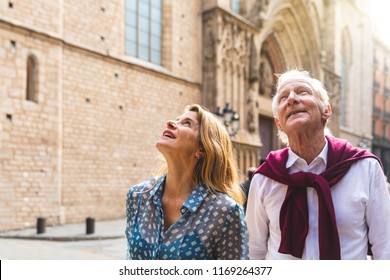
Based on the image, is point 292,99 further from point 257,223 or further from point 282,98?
point 257,223

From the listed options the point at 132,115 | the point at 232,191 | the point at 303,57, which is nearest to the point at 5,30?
the point at 132,115

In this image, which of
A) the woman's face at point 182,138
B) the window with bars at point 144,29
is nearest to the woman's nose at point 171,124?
the woman's face at point 182,138

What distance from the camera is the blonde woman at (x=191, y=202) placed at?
1.80 m

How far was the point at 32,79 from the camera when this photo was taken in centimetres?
1074

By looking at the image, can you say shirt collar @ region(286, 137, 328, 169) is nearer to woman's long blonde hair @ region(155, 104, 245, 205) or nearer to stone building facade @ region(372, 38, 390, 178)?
woman's long blonde hair @ region(155, 104, 245, 205)

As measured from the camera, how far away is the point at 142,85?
13.5 metres

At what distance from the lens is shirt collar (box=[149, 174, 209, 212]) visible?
6.06 feet

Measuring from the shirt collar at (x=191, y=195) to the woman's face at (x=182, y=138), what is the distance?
0.52ft

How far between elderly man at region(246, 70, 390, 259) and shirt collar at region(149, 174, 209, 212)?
258mm

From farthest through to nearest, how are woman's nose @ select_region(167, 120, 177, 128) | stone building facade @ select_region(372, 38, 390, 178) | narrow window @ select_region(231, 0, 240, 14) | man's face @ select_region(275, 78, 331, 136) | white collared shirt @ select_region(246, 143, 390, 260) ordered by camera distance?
1. stone building facade @ select_region(372, 38, 390, 178)
2. narrow window @ select_region(231, 0, 240, 14)
3. woman's nose @ select_region(167, 120, 177, 128)
4. man's face @ select_region(275, 78, 331, 136)
5. white collared shirt @ select_region(246, 143, 390, 260)

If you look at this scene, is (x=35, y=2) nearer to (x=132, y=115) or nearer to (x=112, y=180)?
(x=132, y=115)

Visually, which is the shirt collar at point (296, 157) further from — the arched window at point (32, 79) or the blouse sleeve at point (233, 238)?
the arched window at point (32, 79)

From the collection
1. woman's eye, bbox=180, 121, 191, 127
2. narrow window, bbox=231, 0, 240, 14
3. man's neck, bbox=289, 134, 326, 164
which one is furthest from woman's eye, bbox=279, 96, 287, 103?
narrow window, bbox=231, 0, 240, 14
